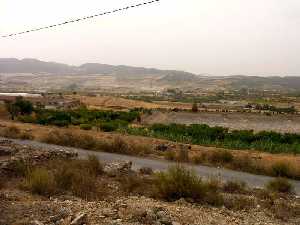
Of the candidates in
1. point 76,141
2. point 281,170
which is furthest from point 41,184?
point 76,141

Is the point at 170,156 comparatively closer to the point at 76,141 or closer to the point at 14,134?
the point at 76,141

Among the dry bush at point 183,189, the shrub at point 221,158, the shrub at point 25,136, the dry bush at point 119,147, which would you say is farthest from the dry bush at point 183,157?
the shrub at point 25,136

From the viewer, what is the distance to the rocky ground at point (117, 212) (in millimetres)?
11367

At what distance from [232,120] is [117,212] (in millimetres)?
54250

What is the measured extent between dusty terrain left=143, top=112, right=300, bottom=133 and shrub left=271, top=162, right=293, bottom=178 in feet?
117

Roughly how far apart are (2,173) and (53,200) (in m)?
5.21

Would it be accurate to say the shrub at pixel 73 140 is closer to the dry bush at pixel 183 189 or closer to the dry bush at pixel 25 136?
the dry bush at pixel 25 136

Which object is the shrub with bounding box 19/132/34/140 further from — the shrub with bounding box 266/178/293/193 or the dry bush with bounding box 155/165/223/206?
the dry bush with bounding box 155/165/223/206

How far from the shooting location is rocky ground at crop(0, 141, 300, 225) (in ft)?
37.3

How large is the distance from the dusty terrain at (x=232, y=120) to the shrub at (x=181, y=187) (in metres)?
46.7

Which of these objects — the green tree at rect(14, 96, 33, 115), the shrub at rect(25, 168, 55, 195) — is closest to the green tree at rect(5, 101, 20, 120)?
the green tree at rect(14, 96, 33, 115)

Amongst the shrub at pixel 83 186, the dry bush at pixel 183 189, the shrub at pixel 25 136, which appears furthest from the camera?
the shrub at pixel 25 136

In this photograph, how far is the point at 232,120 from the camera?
65250 mm

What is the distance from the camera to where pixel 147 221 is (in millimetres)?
11328
